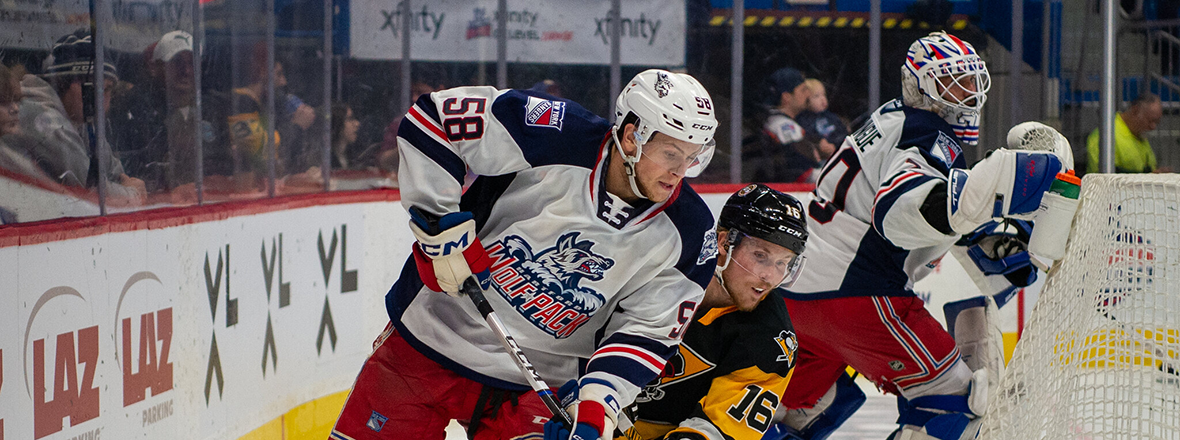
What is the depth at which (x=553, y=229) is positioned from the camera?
206 cm

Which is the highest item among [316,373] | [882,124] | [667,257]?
[882,124]

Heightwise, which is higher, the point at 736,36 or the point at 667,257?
the point at 736,36

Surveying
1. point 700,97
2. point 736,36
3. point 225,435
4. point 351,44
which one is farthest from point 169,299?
point 736,36

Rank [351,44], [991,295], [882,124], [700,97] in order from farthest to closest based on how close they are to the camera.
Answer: [351,44], [991,295], [882,124], [700,97]

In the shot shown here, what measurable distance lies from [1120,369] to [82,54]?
2.32 metres

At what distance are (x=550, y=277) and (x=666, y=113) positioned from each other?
38 centimetres

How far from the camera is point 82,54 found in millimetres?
2453

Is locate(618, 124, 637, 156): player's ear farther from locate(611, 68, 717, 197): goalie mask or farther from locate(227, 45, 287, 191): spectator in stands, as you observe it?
locate(227, 45, 287, 191): spectator in stands

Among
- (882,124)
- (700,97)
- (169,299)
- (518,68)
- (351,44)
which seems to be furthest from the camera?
(518,68)

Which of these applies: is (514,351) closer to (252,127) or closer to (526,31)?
(252,127)

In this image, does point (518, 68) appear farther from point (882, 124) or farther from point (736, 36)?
point (882, 124)

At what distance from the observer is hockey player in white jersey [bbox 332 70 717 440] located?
6.53 feet

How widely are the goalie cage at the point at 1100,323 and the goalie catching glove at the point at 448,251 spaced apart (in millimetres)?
1149

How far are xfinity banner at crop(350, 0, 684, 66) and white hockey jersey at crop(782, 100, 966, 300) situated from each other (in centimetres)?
232
